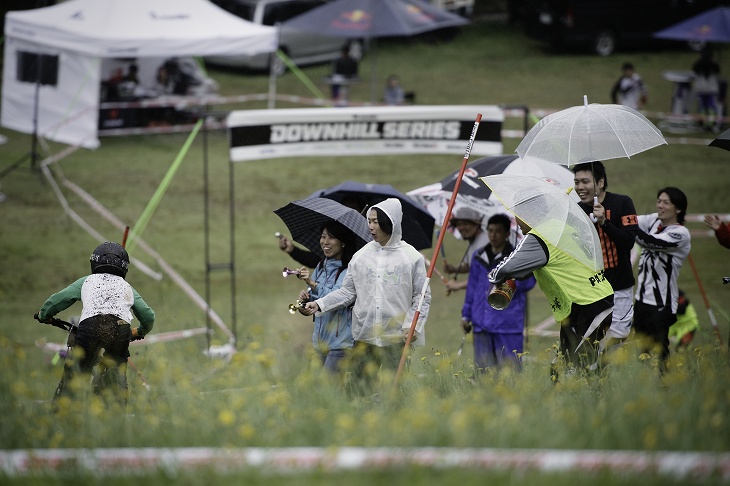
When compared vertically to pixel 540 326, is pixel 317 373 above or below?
above

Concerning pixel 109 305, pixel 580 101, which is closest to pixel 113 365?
pixel 109 305

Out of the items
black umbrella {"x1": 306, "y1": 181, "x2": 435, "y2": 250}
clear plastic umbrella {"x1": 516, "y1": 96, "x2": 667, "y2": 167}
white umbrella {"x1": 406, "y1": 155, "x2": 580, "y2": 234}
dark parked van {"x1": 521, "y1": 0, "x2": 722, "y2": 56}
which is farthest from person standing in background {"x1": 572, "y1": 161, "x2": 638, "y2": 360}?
dark parked van {"x1": 521, "y1": 0, "x2": 722, "y2": 56}

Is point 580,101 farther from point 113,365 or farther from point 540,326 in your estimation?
point 113,365

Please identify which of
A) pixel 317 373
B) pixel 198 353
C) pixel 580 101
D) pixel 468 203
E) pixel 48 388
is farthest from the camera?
pixel 580 101

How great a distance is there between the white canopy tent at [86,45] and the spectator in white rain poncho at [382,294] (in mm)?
12450

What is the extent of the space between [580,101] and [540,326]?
483 inches

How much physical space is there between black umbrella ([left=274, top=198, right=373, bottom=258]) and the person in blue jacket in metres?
0.09

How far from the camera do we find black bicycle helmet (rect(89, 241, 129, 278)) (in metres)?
6.70

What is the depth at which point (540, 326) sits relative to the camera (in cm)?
1048

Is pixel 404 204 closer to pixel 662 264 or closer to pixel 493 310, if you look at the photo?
pixel 493 310

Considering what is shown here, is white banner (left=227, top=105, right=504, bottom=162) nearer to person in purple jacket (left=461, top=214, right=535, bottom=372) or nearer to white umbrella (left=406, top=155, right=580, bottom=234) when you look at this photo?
white umbrella (left=406, top=155, right=580, bottom=234)

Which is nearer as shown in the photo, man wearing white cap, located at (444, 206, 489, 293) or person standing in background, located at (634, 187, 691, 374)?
person standing in background, located at (634, 187, 691, 374)

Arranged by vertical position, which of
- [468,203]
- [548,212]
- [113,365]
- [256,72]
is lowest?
[256,72]

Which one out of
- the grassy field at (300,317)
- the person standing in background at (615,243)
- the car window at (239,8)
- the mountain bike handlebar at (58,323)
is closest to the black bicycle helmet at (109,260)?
the mountain bike handlebar at (58,323)
